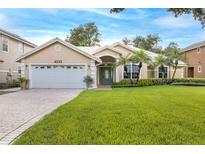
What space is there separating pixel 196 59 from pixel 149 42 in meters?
18.3

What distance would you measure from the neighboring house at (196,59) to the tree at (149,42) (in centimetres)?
1434

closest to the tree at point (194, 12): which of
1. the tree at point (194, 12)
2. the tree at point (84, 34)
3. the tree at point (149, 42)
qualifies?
the tree at point (194, 12)

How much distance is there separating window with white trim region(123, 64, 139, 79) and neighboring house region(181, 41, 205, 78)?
8194 millimetres

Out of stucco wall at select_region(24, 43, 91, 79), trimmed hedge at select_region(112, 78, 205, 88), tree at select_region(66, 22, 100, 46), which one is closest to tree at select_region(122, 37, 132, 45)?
tree at select_region(66, 22, 100, 46)

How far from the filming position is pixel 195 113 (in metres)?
9.21

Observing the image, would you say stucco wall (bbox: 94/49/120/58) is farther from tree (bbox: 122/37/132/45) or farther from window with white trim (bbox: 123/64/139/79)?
tree (bbox: 122/37/132/45)

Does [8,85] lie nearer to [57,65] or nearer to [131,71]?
[57,65]

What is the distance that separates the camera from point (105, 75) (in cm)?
2816

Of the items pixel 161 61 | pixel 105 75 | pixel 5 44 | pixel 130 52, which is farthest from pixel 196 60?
pixel 5 44

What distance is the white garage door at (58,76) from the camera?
2278 centimetres

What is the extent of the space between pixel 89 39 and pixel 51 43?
2593 cm

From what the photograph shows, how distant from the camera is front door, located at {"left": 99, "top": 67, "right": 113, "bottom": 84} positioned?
28.0m
